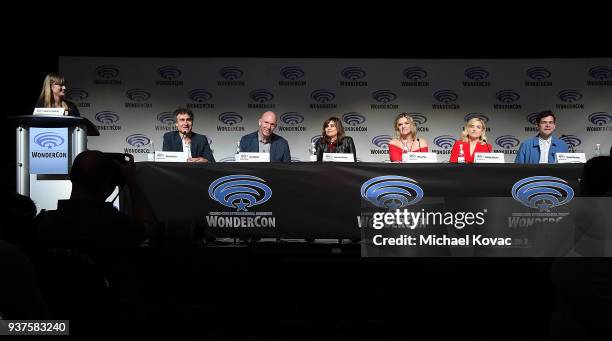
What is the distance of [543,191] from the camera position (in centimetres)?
338

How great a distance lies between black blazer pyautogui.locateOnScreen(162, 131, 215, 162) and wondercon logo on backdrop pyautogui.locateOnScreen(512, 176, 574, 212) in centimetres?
255

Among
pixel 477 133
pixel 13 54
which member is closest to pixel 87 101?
pixel 13 54

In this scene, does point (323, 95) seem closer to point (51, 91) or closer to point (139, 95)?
point (139, 95)

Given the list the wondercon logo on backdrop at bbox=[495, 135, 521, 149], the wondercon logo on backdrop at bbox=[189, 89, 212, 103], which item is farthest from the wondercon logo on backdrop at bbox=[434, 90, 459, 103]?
the wondercon logo on backdrop at bbox=[189, 89, 212, 103]

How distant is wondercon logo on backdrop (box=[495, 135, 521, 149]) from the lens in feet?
21.2

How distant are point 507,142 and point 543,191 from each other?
10.6 ft

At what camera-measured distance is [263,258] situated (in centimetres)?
294

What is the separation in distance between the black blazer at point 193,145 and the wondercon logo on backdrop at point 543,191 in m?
2.55

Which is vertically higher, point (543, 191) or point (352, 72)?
→ point (352, 72)

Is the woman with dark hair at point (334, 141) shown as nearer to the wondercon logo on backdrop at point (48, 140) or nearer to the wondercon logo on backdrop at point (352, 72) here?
the wondercon logo on backdrop at point (352, 72)

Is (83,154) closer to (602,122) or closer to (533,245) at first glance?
(533,245)

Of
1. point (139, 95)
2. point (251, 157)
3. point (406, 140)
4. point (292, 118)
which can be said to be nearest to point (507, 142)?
point (406, 140)

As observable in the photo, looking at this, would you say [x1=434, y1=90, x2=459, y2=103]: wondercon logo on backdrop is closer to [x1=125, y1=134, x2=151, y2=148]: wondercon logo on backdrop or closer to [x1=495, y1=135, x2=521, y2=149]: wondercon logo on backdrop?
[x1=495, y1=135, x2=521, y2=149]: wondercon logo on backdrop

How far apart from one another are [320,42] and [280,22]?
1.67 ft
